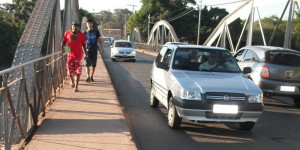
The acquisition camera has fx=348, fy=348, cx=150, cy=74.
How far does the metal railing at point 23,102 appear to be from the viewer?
4160 mm

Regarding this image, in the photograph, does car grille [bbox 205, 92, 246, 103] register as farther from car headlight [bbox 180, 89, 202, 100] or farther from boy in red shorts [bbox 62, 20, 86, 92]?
boy in red shorts [bbox 62, 20, 86, 92]

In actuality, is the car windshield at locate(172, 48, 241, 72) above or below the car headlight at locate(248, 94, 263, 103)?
above

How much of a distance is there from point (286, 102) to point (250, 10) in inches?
650

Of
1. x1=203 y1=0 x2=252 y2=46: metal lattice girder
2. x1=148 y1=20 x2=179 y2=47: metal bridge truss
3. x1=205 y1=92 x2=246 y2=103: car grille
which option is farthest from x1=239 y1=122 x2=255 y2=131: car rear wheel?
x1=148 y1=20 x2=179 y2=47: metal bridge truss

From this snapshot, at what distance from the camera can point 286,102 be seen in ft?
33.9

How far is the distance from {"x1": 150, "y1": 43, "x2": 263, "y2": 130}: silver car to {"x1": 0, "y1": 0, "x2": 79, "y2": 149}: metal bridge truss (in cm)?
240

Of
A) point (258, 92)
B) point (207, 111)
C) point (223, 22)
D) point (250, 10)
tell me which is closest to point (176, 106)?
Result: point (207, 111)

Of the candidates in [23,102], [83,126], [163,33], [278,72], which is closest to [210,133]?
[83,126]

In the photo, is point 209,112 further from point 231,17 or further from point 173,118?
point 231,17

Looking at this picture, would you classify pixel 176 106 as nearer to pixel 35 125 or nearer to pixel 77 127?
pixel 77 127

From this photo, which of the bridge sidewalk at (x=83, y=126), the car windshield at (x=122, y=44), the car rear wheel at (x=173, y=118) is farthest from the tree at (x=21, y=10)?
the car rear wheel at (x=173, y=118)

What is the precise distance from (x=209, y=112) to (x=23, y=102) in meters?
2.94

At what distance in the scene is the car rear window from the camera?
9.17 metres

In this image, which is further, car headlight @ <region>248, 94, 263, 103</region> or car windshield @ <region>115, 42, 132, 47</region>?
car windshield @ <region>115, 42, 132, 47</region>
